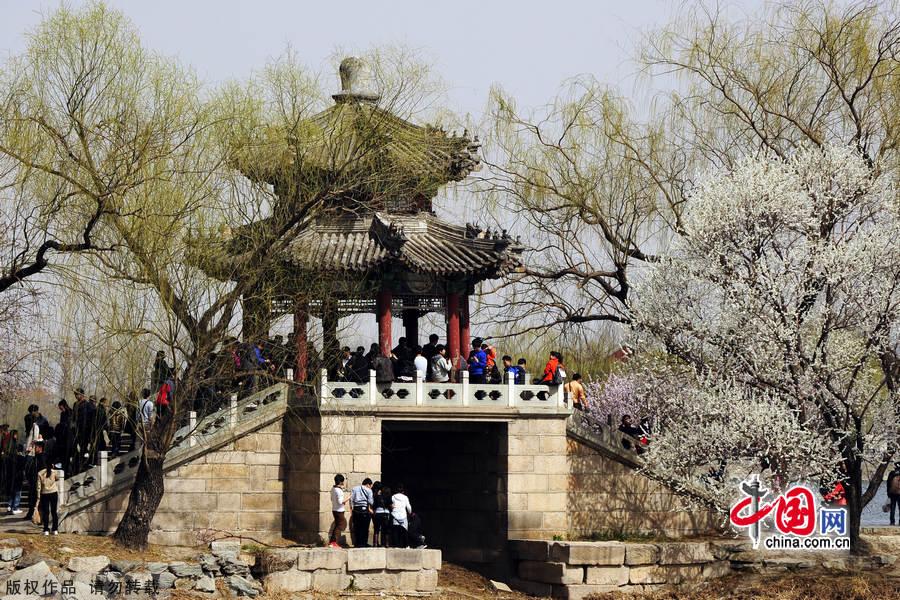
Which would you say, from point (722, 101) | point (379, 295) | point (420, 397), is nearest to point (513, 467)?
point (420, 397)

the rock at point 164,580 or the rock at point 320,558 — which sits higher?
the rock at point 320,558

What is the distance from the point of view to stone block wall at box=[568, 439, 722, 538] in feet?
94.5

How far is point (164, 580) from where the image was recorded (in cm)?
2331

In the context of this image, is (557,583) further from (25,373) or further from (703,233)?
(25,373)

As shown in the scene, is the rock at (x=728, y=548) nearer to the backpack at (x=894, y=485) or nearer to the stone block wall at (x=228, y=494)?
the backpack at (x=894, y=485)

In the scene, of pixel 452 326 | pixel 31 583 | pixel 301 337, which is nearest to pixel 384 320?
pixel 452 326

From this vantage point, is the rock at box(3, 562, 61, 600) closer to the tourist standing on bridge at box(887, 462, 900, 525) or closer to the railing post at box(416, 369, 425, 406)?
the railing post at box(416, 369, 425, 406)

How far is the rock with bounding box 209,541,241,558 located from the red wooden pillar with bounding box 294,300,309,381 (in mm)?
3366

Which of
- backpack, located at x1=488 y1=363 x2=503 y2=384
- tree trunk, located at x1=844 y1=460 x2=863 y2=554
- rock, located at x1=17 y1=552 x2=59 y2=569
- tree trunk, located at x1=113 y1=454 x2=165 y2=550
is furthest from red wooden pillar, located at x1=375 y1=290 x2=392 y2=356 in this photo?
tree trunk, located at x1=844 y1=460 x2=863 y2=554

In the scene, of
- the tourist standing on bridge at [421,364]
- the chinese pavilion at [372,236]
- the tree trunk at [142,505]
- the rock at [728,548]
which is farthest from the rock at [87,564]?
the rock at [728,548]

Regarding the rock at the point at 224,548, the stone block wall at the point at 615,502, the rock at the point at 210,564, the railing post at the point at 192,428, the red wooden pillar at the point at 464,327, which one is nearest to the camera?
the rock at the point at 210,564

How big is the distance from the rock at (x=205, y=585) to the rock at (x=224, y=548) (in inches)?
30.5

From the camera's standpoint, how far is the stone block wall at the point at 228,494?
86.6 ft

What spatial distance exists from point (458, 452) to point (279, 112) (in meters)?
8.45
